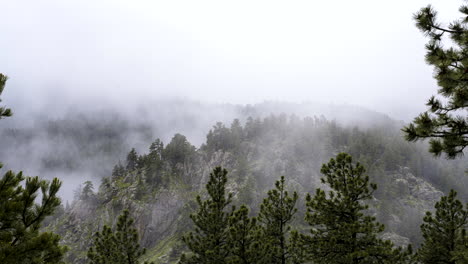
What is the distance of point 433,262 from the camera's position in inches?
766

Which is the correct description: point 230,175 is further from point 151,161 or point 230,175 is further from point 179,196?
point 151,161

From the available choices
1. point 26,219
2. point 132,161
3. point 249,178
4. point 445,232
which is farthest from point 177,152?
point 26,219

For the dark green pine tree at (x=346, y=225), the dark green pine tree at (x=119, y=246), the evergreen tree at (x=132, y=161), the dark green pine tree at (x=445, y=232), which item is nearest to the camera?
the dark green pine tree at (x=346, y=225)

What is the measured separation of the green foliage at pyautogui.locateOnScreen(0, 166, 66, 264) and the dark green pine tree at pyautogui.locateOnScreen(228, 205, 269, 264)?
9177 millimetres

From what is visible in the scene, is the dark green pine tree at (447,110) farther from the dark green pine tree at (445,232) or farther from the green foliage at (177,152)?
the green foliage at (177,152)

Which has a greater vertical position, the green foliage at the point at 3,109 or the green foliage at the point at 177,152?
the green foliage at the point at 177,152

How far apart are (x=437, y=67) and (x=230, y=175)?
5344 inches

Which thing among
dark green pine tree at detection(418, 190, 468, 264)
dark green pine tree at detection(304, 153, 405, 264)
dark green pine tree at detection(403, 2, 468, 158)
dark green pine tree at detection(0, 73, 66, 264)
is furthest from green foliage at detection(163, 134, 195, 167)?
dark green pine tree at detection(403, 2, 468, 158)

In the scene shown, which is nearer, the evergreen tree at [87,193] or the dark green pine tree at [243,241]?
the dark green pine tree at [243,241]

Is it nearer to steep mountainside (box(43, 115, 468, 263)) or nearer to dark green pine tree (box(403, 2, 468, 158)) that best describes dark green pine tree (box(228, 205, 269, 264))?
dark green pine tree (box(403, 2, 468, 158))

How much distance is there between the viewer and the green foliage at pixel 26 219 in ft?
19.9

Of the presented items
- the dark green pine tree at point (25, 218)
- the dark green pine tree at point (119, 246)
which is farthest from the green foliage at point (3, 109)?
the dark green pine tree at point (119, 246)

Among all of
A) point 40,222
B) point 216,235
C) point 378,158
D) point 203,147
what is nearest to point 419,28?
point 40,222

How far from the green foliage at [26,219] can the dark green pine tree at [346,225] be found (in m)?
13.5
